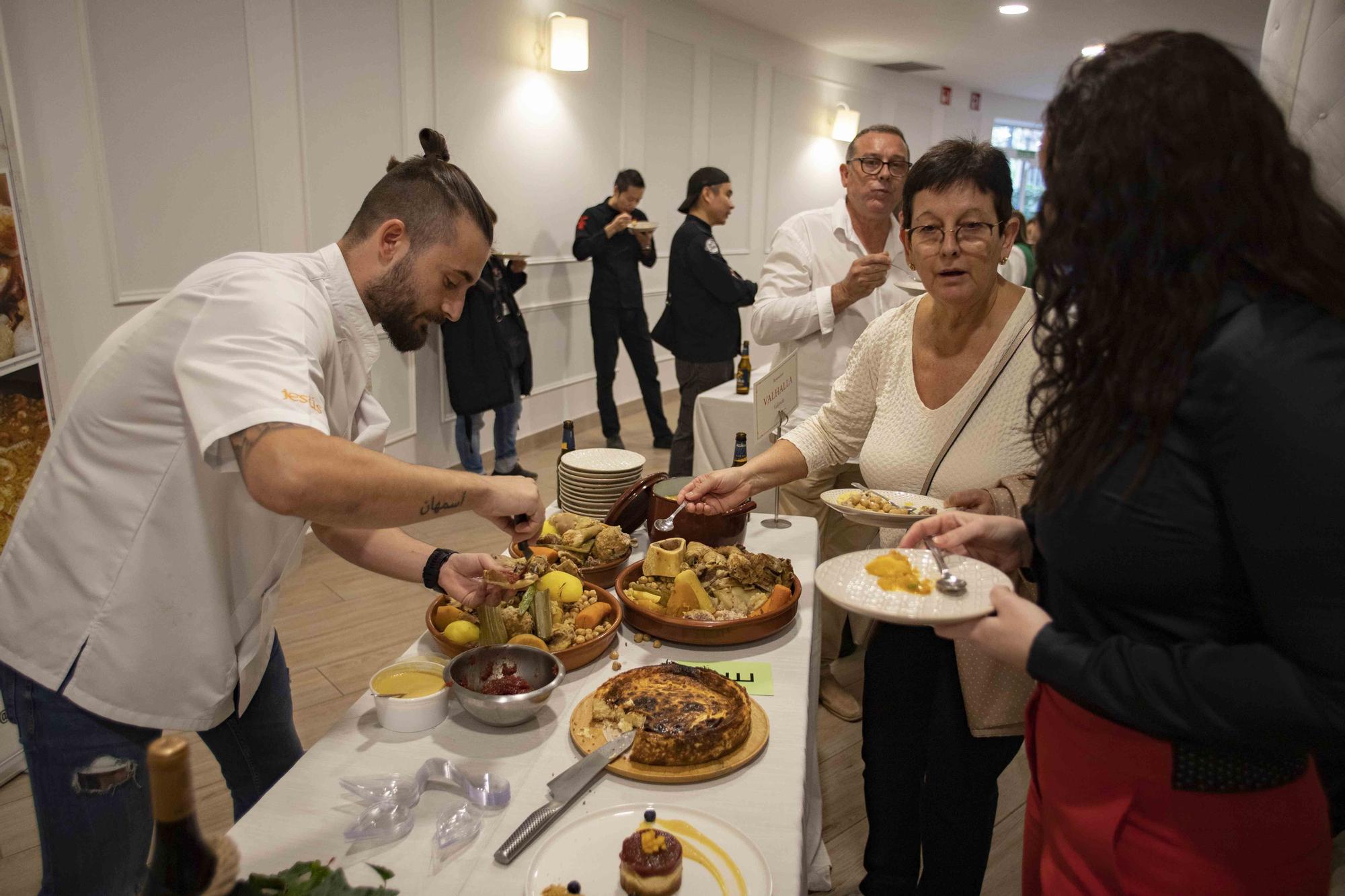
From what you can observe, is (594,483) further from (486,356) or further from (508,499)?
(486,356)

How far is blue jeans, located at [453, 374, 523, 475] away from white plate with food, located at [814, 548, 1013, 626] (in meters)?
3.88

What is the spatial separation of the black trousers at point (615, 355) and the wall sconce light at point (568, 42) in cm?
155

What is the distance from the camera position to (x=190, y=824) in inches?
28.0

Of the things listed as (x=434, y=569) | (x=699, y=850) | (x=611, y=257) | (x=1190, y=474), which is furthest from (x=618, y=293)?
(x=1190, y=474)

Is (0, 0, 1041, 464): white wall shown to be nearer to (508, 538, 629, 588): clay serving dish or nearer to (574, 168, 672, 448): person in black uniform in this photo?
Answer: (574, 168, 672, 448): person in black uniform

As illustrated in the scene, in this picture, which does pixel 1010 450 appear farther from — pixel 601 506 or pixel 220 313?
pixel 220 313

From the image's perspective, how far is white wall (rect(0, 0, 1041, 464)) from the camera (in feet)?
10.4

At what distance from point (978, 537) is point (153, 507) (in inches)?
46.2

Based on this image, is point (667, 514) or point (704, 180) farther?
point (704, 180)

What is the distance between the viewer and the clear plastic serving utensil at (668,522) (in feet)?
6.24

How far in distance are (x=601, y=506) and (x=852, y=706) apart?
1261 mm

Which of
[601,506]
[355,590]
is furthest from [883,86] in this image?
[601,506]

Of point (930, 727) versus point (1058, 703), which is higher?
point (1058, 703)

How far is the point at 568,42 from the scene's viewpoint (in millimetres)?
5637
